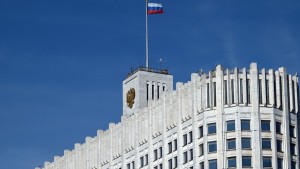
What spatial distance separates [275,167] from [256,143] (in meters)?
4.87

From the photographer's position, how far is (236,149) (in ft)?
656

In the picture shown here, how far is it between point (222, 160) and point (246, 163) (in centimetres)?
386

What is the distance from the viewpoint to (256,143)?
200 metres

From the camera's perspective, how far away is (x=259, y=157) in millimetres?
199250

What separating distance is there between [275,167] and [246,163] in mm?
4722

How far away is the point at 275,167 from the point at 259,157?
3075 millimetres

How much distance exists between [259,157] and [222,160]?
5.91 m

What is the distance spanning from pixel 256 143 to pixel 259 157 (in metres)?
2.33

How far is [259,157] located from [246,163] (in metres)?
2.28

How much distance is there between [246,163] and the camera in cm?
19925

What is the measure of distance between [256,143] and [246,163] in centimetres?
362

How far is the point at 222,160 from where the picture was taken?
655 ft

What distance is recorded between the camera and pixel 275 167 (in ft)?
655
